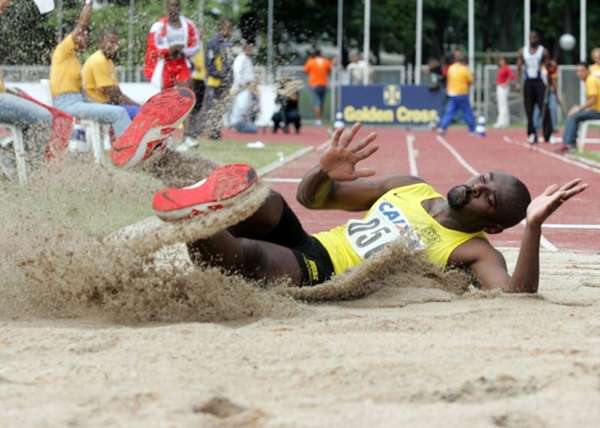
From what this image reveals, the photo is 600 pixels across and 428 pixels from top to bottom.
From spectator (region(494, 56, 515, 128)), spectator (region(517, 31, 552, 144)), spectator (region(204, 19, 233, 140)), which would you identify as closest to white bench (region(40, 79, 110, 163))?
spectator (region(204, 19, 233, 140))

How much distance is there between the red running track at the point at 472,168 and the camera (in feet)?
29.6

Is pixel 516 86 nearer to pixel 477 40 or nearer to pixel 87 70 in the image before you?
pixel 477 40

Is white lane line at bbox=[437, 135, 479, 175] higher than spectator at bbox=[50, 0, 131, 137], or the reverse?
spectator at bbox=[50, 0, 131, 137]

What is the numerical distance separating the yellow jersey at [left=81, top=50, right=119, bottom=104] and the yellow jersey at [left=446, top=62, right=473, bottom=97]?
16.1 metres

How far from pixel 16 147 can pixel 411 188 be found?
543 centimetres

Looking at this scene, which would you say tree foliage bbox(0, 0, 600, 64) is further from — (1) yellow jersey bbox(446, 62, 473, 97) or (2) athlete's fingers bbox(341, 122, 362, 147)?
(2) athlete's fingers bbox(341, 122, 362, 147)

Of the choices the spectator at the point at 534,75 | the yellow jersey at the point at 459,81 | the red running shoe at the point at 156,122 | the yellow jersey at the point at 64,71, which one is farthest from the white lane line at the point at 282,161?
the yellow jersey at the point at 459,81

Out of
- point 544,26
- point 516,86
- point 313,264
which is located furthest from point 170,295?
point 544,26

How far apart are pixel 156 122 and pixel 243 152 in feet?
35.2

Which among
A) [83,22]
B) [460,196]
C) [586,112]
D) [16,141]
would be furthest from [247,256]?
[586,112]

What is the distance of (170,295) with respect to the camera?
16.1 feet

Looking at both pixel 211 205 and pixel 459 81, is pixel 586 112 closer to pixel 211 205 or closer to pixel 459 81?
pixel 459 81

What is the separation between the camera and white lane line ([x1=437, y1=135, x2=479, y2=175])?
1574cm

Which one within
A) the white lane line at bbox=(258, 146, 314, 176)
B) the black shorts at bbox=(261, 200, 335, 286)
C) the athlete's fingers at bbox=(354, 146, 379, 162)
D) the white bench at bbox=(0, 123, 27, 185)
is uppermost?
the athlete's fingers at bbox=(354, 146, 379, 162)
